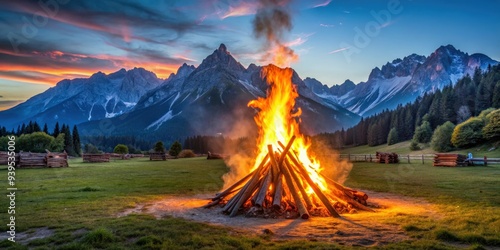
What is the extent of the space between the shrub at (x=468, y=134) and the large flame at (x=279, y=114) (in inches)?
2630

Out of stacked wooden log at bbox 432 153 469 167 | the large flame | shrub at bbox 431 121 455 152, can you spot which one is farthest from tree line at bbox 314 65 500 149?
the large flame

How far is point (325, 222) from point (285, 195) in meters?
2.90

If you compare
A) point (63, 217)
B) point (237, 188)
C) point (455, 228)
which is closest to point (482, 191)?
point (455, 228)

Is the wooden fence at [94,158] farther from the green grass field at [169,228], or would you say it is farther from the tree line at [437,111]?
the tree line at [437,111]

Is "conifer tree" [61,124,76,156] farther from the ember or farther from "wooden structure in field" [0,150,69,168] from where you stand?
the ember

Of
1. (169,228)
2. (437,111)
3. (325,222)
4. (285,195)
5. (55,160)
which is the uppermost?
(437,111)

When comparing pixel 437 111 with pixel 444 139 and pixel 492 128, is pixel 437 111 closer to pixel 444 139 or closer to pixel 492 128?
pixel 444 139

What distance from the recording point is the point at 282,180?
14750mm

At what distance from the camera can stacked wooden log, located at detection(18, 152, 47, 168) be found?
38.8 m

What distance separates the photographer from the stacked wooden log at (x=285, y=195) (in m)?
12.6

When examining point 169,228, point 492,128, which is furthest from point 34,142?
point 492,128

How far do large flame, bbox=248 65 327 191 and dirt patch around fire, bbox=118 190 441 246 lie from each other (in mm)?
4132

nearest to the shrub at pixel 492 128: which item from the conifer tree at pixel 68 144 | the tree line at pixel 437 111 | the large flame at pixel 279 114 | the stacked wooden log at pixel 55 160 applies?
the tree line at pixel 437 111

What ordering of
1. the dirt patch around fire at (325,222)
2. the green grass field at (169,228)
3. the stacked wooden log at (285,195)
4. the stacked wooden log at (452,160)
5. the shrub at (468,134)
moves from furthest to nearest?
the shrub at (468,134)
the stacked wooden log at (452,160)
the stacked wooden log at (285,195)
the dirt patch around fire at (325,222)
the green grass field at (169,228)
